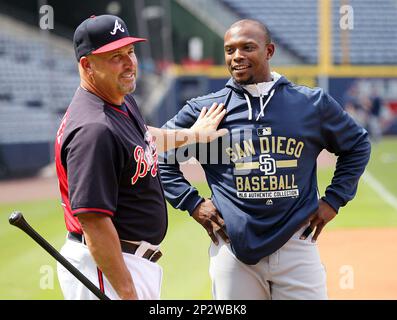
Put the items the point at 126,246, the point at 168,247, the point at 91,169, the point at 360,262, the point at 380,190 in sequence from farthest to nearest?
1. the point at 380,190
2. the point at 168,247
3. the point at 360,262
4. the point at 126,246
5. the point at 91,169

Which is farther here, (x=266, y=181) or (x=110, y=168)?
(x=266, y=181)

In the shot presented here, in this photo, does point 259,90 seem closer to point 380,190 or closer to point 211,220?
point 211,220

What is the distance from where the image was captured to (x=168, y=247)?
754 cm

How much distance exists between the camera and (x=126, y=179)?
277 cm

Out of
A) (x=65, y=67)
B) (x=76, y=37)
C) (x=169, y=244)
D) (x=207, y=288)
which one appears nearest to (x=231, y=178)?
(x=76, y=37)

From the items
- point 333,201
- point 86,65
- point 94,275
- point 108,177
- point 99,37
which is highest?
point 99,37

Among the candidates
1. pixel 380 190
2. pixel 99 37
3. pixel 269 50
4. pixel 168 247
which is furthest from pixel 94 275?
pixel 380 190

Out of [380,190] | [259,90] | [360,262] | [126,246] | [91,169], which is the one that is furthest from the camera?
[380,190]

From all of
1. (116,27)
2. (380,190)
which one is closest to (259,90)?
(116,27)

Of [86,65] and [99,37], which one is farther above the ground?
[99,37]

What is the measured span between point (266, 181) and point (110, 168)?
86 cm

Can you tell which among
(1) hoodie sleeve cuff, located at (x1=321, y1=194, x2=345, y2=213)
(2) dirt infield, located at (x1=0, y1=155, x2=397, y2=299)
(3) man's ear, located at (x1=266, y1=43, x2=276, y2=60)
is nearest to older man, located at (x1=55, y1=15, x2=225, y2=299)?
(3) man's ear, located at (x1=266, y1=43, x2=276, y2=60)

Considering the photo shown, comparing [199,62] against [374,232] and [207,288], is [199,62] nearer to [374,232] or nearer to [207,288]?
[374,232]

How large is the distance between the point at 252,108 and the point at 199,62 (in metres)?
17.6
